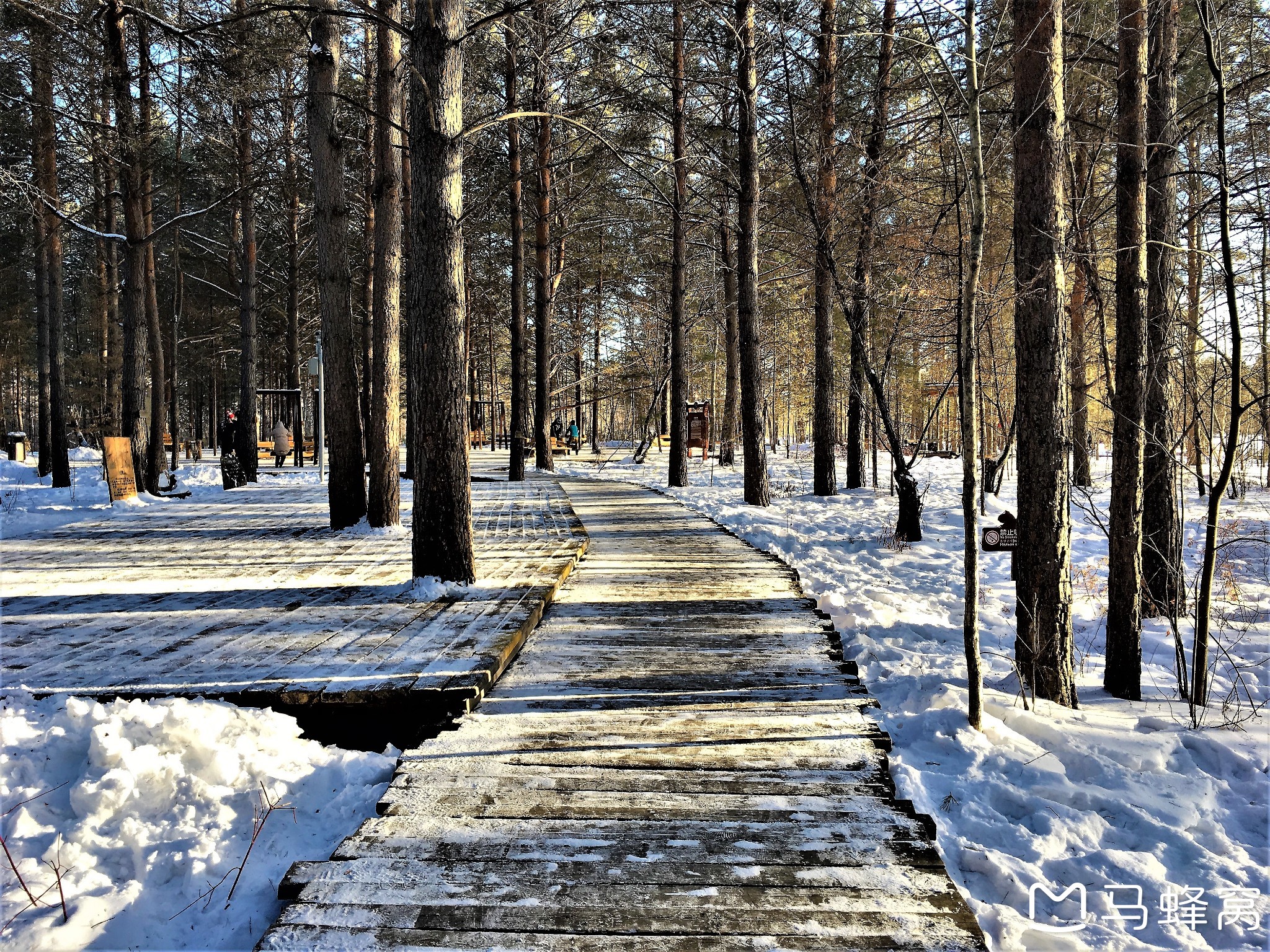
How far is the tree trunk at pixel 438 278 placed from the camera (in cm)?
577

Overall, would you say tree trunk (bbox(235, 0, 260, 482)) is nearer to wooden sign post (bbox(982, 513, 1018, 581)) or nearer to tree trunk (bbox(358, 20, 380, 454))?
tree trunk (bbox(358, 20, 380, 454))

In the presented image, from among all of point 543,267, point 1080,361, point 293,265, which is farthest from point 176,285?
point 1080,361

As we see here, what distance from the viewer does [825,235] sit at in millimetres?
10695

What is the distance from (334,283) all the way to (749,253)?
6967 millimetres

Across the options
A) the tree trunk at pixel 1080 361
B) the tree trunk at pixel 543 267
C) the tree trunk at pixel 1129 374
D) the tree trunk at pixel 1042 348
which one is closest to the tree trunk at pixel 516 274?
the tree trunk at pixel 543 267

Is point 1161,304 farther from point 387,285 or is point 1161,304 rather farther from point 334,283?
point 334,283

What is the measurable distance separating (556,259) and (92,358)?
67.0 feet

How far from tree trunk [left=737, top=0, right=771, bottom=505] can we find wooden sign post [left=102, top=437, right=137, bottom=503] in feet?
34.2

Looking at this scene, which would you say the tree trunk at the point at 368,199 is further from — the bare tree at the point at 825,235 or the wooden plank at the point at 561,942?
the wooden plank at the point at 561,942

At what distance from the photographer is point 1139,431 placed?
213 inches

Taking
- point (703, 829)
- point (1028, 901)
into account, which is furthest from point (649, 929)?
point (1028, 901)

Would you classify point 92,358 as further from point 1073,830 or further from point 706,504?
point 1073,830

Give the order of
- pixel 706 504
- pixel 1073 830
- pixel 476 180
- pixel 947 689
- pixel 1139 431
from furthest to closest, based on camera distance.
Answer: pixel 476 180
pixel 706 504
pixel 1139 431
pixel 947 689
pixel 1073 830

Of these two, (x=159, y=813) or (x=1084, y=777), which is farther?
(x=1084, y=777)
